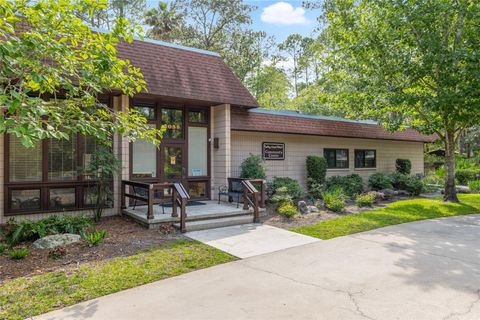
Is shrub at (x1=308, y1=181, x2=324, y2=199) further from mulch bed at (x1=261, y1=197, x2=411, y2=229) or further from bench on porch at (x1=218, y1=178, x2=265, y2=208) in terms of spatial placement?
bench on porch at (x1=218, y1=178, x2=265, y2=208)

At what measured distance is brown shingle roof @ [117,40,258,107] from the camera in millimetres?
8812

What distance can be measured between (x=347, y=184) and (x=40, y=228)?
1090cm

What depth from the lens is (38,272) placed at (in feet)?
16.1

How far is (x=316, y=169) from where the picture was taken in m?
12.9

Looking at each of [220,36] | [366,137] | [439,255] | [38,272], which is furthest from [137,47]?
[220,36]

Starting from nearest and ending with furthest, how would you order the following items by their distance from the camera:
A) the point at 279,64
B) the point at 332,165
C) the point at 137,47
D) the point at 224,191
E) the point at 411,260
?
the point at 411,260, the point at 137,47, the point at 224,191, the point at 332,165, the point at 279,64

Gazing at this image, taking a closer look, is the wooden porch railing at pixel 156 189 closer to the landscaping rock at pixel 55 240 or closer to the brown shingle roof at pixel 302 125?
the landscaping rock at pixel 55 240

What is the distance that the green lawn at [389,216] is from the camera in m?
7.66

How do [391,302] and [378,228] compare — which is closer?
[391,302]

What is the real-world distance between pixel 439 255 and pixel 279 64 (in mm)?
27656

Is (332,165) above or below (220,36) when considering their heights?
below

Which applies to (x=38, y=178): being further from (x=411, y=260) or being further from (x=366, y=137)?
(x=366, y=137)

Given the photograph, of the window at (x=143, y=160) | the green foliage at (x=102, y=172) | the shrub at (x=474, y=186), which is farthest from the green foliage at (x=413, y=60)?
the green foliage at (x=102, y=172)

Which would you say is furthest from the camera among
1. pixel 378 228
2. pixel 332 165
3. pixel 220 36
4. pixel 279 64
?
pixel 279 64
